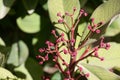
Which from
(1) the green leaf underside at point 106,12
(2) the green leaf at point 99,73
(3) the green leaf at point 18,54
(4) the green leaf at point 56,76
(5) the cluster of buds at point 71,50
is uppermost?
(1) the green leaf underside at point 106,12

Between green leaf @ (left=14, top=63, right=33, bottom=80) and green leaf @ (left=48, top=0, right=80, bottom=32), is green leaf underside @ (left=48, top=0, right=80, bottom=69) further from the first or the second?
green leaf @ (left=14, top=63, right=33, bottom=80)

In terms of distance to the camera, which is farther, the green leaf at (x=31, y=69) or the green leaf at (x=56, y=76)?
the green leaf at (x=31, y=69)

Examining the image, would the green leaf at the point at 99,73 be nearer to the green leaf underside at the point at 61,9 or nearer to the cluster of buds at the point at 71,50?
the cluster of buds at the point at 71,50

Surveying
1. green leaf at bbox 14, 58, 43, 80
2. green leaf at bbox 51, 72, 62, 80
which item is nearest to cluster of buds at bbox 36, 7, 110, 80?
green leaf at bbox 51, 72, 62, 80

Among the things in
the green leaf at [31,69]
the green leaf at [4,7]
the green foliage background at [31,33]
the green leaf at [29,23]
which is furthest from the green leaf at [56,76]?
the green leaf at [4,7]

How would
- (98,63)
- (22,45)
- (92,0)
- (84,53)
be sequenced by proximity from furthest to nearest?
(22,45) → (92,0) → (98,63) → (84,53)

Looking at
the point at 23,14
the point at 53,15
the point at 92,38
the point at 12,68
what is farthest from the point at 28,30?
the point at 92,38

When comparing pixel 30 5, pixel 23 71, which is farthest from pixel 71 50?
pixel 23 71

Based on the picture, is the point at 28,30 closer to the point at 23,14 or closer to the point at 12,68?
the point at 23,14
